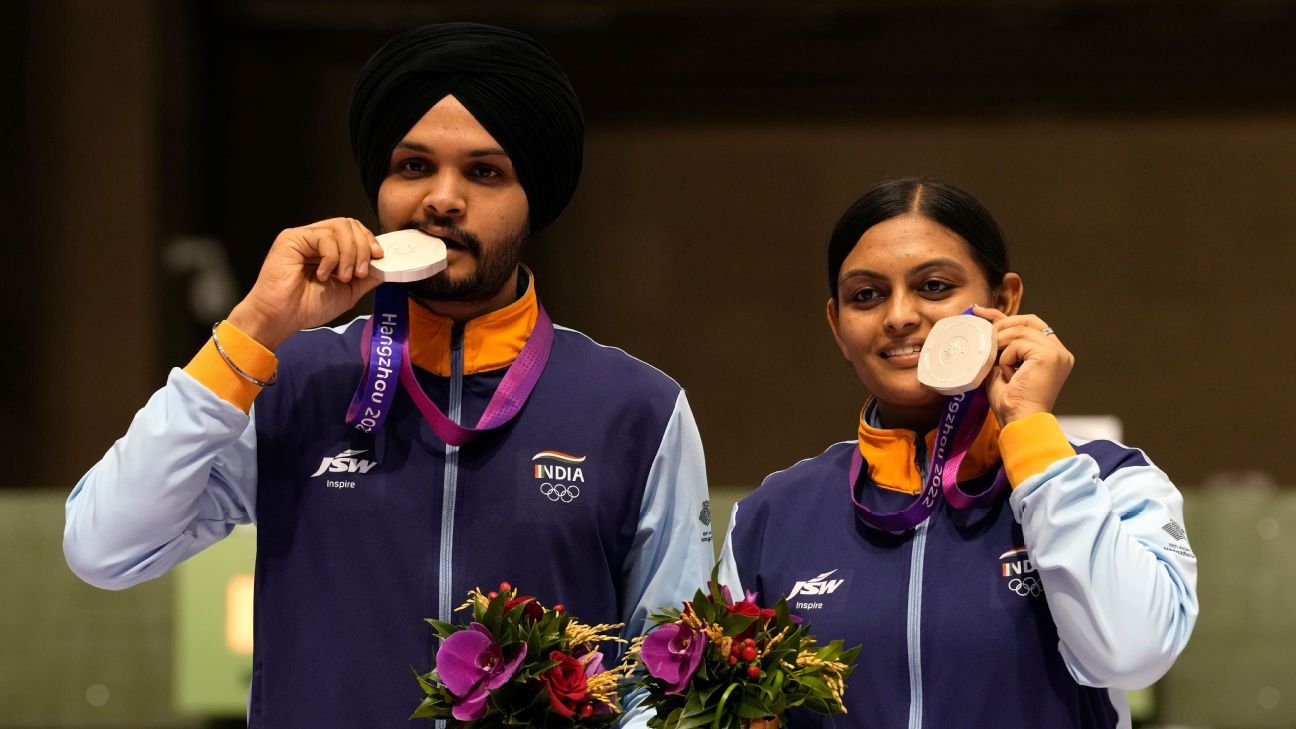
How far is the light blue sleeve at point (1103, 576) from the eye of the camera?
205 cm

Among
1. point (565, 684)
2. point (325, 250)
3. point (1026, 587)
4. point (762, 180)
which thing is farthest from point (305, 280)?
point (762, 180)

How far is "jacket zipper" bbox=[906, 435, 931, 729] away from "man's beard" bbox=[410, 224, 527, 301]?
2.55ft

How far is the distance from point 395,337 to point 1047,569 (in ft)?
3.56

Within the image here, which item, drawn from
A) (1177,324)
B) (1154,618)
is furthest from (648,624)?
(1177,324)

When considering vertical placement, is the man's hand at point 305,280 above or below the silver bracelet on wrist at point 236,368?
above

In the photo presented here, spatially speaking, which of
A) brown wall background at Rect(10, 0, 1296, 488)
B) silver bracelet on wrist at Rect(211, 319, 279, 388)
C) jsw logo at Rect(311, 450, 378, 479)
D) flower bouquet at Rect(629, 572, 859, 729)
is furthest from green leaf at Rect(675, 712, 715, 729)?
brown wall background at Rect(10, 0, 1296, 488)

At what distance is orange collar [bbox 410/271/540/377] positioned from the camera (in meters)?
2.44

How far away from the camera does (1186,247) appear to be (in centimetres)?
682

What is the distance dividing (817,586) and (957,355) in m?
0.43

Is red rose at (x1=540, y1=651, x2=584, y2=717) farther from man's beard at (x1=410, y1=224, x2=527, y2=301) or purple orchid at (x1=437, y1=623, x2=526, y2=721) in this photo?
man's beard at (x1=410, y1=224, x2=527, y2=301)

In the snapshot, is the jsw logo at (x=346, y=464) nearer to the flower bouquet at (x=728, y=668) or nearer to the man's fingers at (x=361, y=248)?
the man's fingers at (x=361, y=248)

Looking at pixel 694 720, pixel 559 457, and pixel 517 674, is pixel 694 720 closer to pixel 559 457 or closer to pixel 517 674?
pixel 517 674

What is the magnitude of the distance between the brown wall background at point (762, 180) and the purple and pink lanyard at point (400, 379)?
Result: 447cm

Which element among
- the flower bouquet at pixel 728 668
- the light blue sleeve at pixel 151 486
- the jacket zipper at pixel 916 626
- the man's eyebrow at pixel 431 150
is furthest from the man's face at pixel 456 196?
the jacket zipper at pixel 916 626
